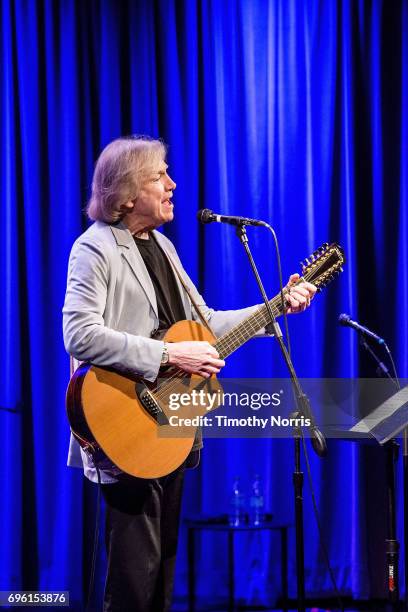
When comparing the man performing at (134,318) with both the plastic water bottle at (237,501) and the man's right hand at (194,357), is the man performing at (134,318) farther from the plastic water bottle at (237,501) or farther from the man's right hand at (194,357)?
the plastic water bottle at (237,501)

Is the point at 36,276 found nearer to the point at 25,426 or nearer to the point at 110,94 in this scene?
the point at 25,426

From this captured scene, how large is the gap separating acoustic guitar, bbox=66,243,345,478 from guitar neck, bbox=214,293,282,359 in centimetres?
13

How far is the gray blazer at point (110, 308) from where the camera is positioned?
2625mm

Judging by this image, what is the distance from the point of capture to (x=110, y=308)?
9.07 ft

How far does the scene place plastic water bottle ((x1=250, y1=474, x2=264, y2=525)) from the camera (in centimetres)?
441

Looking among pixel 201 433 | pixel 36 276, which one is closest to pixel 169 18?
pixel 36 276

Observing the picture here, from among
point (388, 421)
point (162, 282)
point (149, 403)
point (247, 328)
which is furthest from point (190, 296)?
point (388, 421)

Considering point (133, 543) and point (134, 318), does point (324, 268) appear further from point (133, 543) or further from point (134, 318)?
point (133, 543)

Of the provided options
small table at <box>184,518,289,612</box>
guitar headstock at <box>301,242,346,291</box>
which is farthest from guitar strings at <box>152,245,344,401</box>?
Result: small table at <box>184,518,289,612</box>

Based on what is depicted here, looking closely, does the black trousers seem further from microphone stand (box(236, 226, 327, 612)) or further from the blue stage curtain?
the blue stage curtain

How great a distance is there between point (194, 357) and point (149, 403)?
0.72 ft

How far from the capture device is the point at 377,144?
4.66 meters

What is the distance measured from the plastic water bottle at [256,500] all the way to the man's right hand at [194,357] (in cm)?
185

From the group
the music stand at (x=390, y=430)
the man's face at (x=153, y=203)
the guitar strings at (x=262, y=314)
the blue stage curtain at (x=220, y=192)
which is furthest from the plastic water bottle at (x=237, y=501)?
the man's face at (x=153, y=203)
